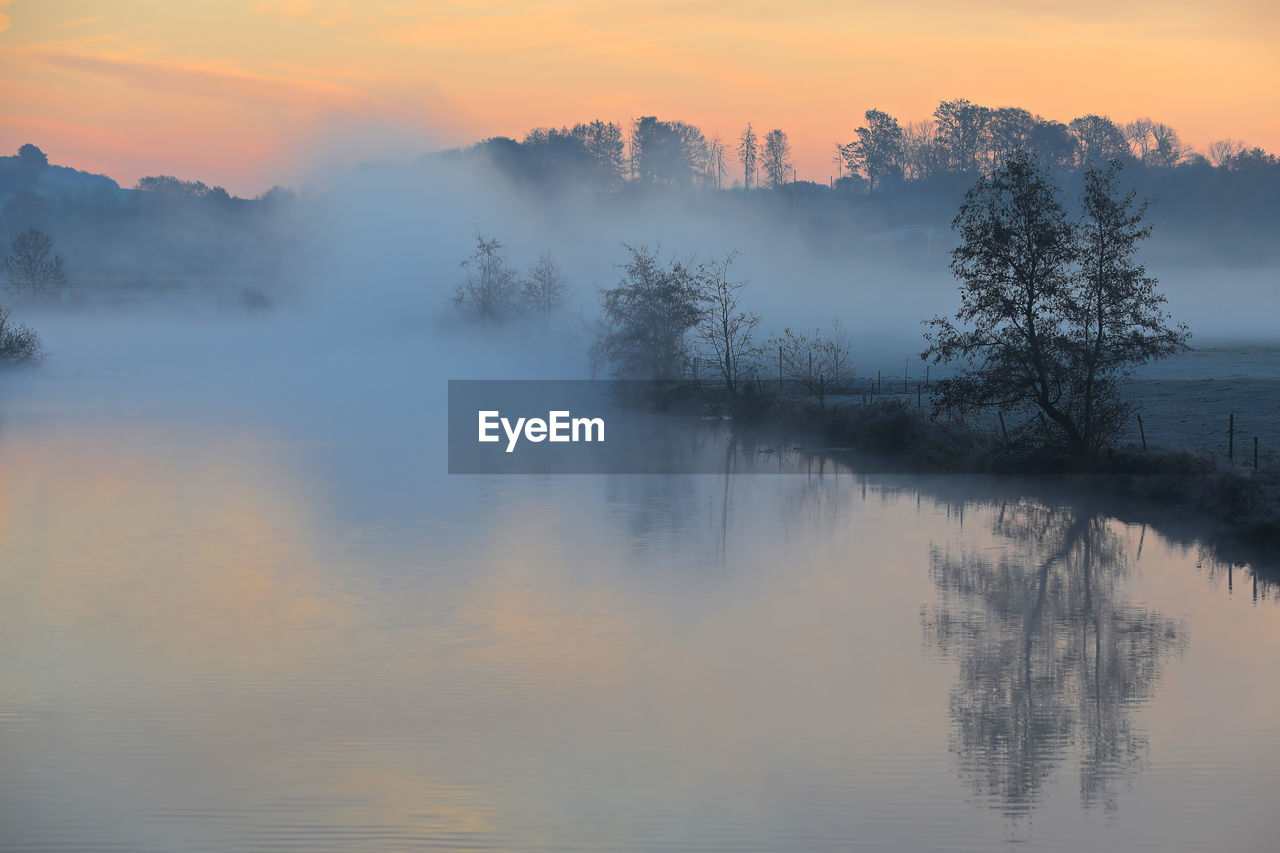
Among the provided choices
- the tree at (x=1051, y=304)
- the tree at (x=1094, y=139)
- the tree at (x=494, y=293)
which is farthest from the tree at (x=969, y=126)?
the tree at (x=1051, y=304)

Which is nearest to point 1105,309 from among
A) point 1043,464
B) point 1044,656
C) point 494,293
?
point 1043,464

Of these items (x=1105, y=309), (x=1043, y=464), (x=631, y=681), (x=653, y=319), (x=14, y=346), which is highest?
(x=653, y=319)

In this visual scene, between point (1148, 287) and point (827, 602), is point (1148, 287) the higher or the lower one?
the higher one

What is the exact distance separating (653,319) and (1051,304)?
104ft

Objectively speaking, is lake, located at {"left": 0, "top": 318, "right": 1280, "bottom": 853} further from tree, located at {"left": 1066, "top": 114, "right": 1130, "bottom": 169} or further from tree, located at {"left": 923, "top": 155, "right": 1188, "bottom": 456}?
tree, located at {"left": 1066, "top": 114, "right": 1130, "bottom": 169}

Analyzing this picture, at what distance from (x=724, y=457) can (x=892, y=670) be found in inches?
1222

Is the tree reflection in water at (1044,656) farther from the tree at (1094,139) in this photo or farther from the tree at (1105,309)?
the tree at (1094,139)

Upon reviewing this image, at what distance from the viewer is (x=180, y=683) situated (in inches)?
808

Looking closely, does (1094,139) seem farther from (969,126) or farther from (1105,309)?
(1105,309)

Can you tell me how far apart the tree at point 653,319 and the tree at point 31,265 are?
10763 cm

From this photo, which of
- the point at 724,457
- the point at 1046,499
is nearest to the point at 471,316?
the point at 724,457

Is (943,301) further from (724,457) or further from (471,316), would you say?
(724,457)

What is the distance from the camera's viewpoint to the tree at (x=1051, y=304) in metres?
38.9

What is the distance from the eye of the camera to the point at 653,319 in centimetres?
6894
